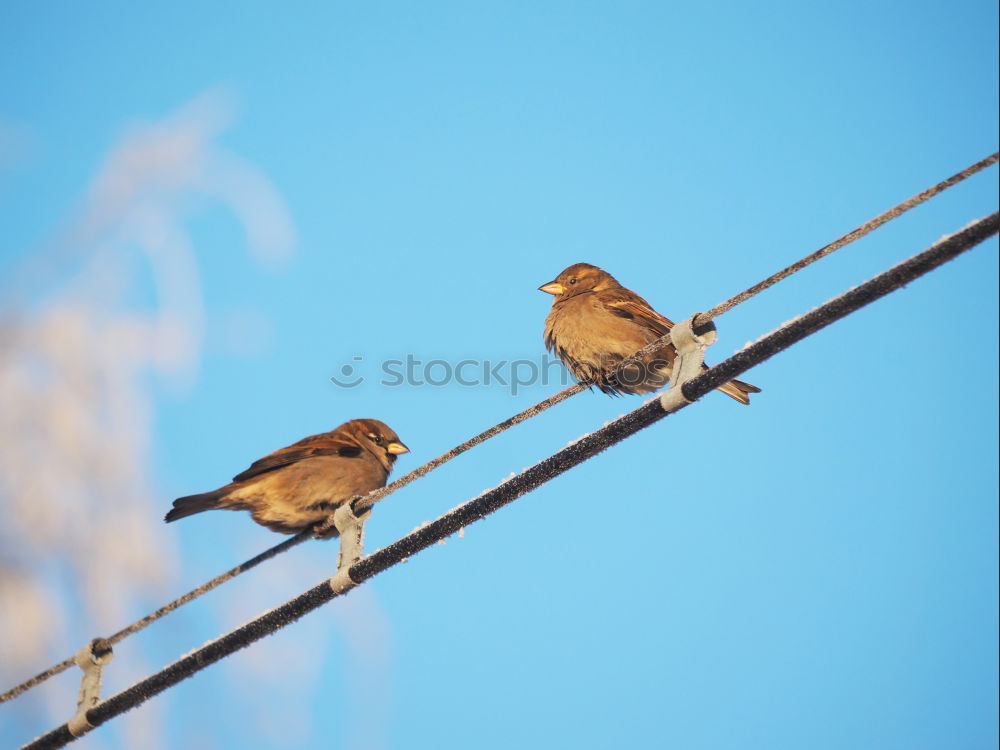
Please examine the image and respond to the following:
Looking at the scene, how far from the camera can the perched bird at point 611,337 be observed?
673 cm

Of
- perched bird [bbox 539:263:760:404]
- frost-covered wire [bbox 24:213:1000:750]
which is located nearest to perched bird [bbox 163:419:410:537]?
perched bird [bbox 539:263:760:404]

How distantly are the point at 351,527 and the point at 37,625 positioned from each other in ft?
18.0

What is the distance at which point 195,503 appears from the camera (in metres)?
6.91

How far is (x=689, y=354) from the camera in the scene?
3707 millimetres

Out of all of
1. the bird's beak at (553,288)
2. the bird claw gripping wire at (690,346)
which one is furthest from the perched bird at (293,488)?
the bird claw gripping wire at (690,346)

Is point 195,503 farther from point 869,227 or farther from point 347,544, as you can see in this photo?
point 869,227

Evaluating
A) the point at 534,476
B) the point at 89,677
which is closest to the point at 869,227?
the point at 534,476

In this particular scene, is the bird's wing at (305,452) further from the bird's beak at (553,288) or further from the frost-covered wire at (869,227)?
the frost-covered wire at (869,227)

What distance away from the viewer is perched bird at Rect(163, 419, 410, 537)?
7.05 meters

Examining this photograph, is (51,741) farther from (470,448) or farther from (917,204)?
(917,204)

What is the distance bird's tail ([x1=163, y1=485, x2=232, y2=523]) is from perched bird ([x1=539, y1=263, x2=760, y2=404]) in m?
2.32

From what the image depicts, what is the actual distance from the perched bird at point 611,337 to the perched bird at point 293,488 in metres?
1.58

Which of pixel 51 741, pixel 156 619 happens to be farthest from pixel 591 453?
pixel 51 741

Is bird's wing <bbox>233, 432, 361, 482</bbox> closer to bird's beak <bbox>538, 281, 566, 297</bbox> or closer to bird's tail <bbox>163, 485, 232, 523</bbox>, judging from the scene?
bird's tail <bbox>163, 485, 232, 523</bbox>
